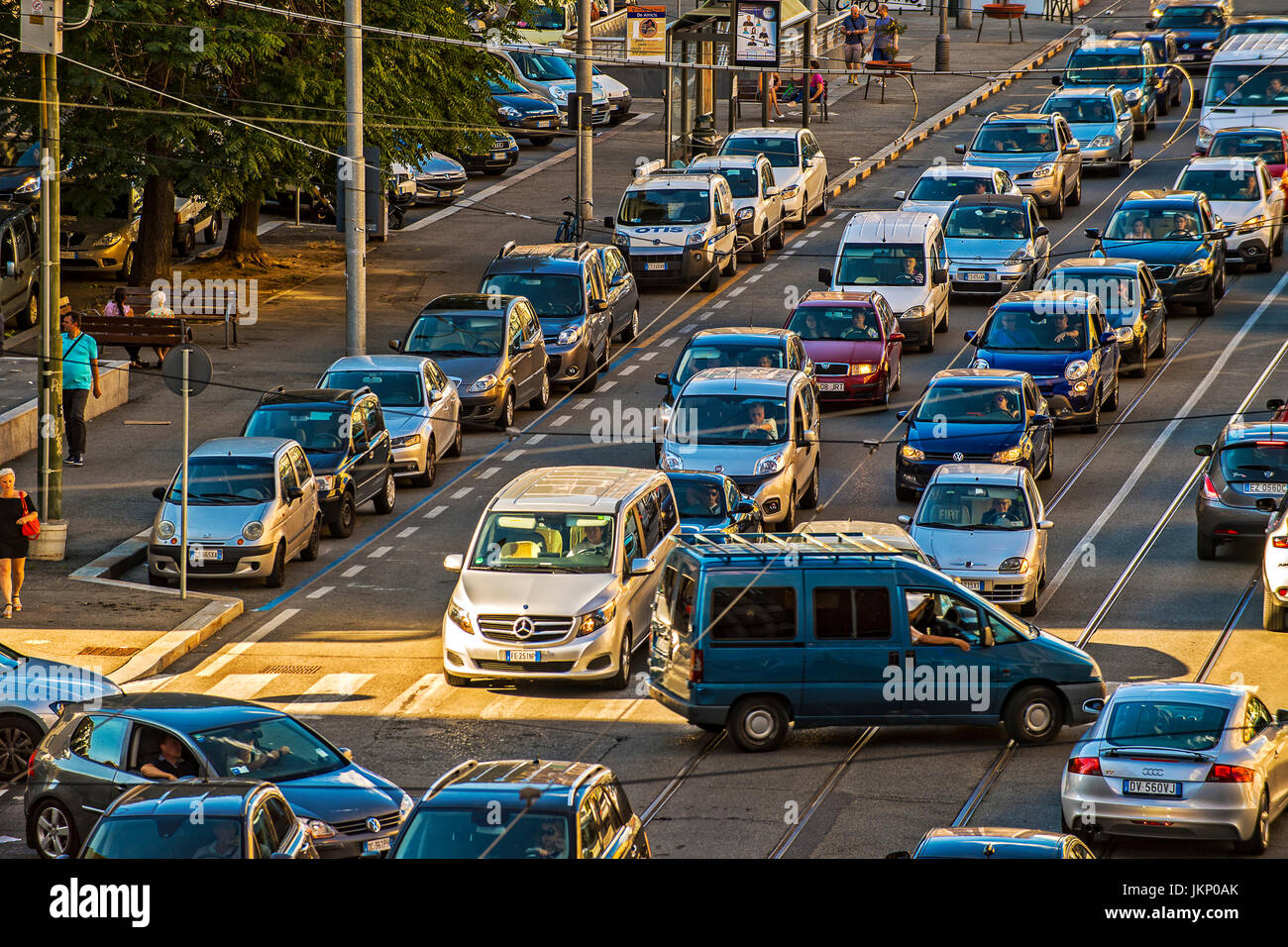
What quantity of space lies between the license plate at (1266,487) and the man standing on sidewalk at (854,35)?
37.2 m

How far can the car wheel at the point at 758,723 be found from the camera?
19.9 metres

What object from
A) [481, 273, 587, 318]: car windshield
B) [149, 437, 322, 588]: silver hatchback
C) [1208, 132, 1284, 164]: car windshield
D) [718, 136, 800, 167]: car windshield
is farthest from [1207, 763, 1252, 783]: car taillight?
[718, 136, 800, 167]: car windshield

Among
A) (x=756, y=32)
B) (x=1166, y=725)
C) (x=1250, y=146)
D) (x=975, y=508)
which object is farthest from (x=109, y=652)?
(x=756, y=32)

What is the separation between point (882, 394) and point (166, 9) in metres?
13.8

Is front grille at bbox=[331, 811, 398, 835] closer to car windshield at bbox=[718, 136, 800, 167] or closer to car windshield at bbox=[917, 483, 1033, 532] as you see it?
car windshield at bbox=[917, 483, 1033, 532]

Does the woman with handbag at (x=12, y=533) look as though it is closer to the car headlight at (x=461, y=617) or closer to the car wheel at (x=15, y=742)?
the car wheel at (x=15, y=742)

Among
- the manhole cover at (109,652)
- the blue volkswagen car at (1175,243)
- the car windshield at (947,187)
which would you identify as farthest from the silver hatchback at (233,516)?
the car windshield at (947,187)

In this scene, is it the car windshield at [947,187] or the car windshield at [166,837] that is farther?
the car windshield at [947,187]

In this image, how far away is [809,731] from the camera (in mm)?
20812

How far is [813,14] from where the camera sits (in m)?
57.4

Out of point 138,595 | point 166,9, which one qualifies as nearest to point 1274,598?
point 138,595

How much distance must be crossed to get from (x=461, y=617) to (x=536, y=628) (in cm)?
80

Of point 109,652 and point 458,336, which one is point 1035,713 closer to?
point 109,652
